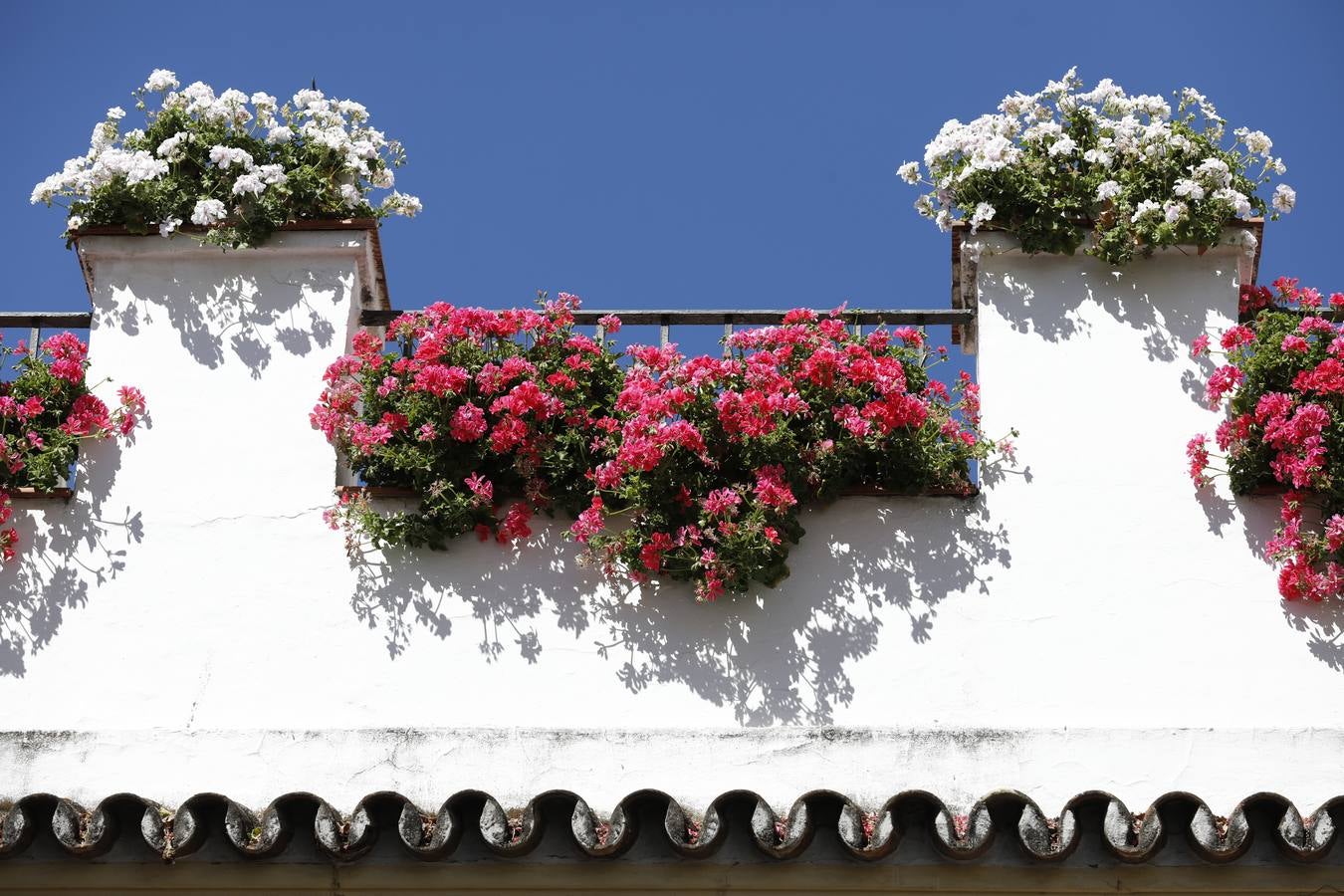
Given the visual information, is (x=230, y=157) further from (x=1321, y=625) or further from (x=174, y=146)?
(x=1321, y=625)

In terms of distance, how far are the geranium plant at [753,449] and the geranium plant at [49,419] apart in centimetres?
197

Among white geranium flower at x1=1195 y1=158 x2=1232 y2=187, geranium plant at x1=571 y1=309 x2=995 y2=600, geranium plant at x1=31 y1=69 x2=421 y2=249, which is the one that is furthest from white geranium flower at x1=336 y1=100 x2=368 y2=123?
white geranium flower at x1=1195 y1=158 x2=1232 y2=187

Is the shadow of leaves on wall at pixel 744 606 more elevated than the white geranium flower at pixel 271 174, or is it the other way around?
the white geranium flower at pixel 271 174

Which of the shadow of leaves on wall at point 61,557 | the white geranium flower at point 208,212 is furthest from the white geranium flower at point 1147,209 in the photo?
the shadow of leaves on wall at point 61,557

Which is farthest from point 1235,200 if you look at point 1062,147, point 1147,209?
point 1062,147

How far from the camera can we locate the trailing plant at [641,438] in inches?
306

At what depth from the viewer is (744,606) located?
Answer: 25.5ft

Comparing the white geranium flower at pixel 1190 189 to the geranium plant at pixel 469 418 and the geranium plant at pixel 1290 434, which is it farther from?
the geranium plant at pixel 469 418

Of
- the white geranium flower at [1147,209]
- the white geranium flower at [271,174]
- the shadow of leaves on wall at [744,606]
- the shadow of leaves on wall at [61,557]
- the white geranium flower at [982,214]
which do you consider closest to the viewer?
the shadow of leaves on wall at [744,606]

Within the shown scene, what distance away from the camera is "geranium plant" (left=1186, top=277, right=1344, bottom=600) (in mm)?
7758

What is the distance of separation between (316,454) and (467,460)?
2.12ft

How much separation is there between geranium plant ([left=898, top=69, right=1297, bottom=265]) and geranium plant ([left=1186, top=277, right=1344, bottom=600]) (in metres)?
0.52

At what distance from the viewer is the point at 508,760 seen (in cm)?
709

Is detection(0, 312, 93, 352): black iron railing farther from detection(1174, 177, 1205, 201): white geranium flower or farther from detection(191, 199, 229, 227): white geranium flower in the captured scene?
A: detection(1174, 177, 1205, 201): white geranium flower
